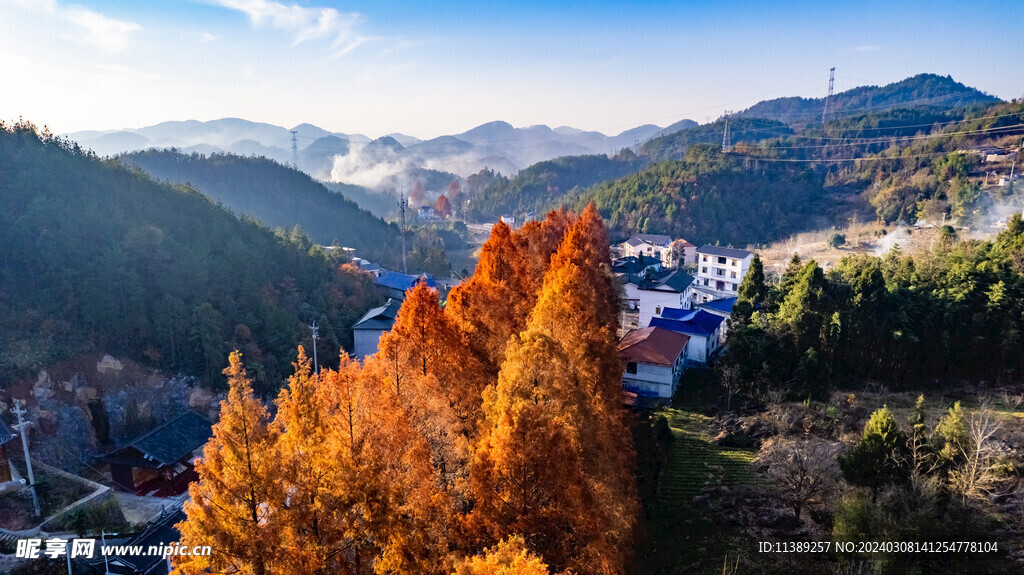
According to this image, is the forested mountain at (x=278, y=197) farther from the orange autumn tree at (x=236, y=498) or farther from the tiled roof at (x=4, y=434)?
the orange autumn tree at (x=236, y=498)

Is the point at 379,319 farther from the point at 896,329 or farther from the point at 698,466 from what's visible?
the point at 896,329

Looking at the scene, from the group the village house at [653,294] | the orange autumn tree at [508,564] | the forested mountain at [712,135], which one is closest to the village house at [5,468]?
the orange autumn tree at [508,564]

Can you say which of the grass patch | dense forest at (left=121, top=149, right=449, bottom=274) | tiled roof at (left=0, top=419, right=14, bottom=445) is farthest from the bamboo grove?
dense forest at (left=121, top=149, right=449, bottom=274)

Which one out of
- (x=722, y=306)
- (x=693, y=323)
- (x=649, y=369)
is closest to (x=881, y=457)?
(x=649, y=369)

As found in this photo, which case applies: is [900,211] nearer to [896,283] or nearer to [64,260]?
[896,283]

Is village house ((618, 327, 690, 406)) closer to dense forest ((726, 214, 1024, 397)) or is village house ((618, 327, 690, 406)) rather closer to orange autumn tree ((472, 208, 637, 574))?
dense forest ((726, 214, 1024, 397))

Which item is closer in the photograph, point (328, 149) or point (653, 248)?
point (653, 248)
